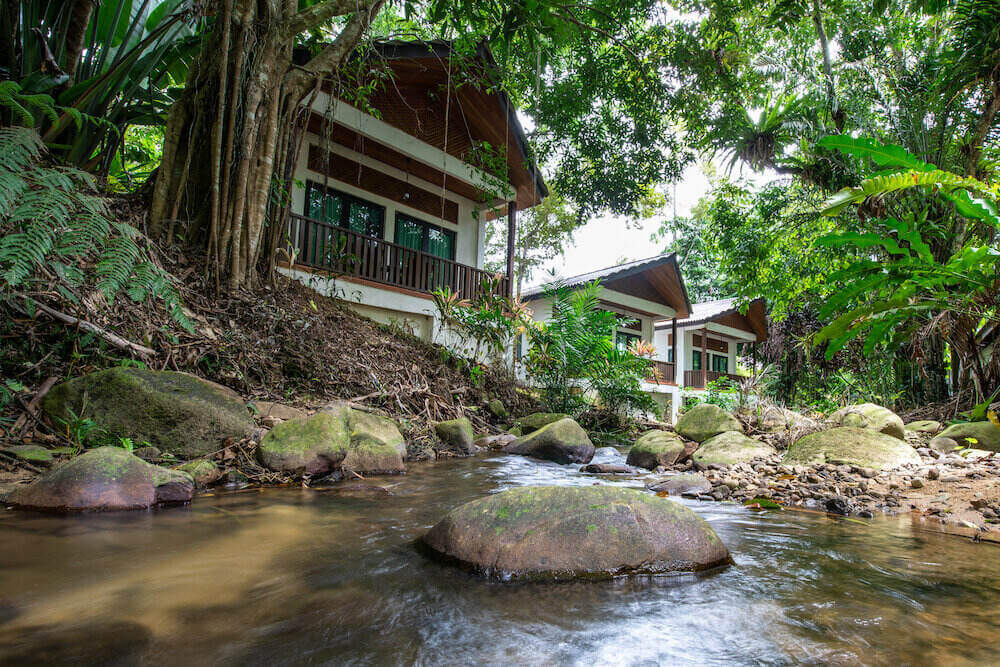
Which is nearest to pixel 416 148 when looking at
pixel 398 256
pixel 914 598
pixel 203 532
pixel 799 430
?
pixel 398 256

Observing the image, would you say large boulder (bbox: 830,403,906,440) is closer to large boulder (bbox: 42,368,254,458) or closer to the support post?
large boulder (bbox: 42,368,254,458)

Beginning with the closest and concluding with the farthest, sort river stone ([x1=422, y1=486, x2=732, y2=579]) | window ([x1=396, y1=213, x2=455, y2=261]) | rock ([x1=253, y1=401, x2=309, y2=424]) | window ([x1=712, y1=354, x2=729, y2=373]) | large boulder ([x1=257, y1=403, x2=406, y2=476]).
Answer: river stone ([x1=422, y1=486, x2=732, y2=579])
large boulder ([x1=257, y1=403, x2=406, y2=476])
rock ([x1=253, y1=401, x2=309, y2=424])
window ([x1=396, y1=213, x2=455, y2=261])
window ([x1=712, y1=354, x2=729, y2=373])

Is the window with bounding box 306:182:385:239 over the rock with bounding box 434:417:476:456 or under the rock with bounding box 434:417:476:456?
over

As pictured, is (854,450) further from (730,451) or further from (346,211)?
(346,211)

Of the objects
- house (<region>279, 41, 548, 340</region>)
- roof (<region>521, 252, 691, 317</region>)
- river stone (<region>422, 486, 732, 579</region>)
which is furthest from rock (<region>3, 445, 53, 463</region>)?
roof (<region>521, 252, 691, 317</region>)

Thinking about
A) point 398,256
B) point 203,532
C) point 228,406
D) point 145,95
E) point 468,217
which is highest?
point 468,217

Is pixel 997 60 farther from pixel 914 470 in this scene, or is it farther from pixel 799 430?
pixel 914 470

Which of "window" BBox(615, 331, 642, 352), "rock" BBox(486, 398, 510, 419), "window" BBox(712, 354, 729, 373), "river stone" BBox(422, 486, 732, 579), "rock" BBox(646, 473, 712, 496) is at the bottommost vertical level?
"rock" BBox(646, 473, 712, 496)

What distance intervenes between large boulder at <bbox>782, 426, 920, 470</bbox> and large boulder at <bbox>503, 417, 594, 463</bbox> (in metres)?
2.09

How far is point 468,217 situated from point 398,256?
336 cm

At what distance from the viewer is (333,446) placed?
3816 millimetres

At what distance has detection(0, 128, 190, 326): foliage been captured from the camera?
100 inches

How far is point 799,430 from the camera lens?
612 cm

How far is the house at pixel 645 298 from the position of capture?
615 inches
